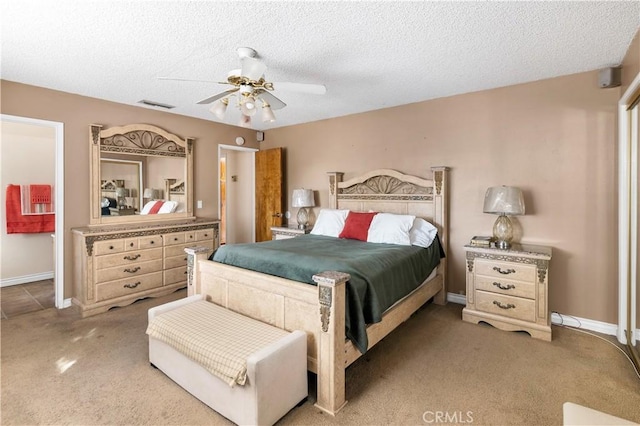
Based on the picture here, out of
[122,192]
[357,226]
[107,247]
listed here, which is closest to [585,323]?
[357,226]

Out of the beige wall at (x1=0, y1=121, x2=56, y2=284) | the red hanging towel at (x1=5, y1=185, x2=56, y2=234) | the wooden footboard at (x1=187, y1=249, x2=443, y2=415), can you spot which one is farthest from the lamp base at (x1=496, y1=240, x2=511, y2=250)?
the red hanging towel at (x1=5, y1=185, x2=56, y2=234)

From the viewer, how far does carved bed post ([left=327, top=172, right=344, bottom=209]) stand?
4.79m

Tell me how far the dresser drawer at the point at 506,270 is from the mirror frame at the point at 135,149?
3931 mm

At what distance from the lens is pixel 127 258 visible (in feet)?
12.6

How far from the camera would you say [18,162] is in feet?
15.3

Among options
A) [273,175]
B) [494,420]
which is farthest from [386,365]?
[273,175]

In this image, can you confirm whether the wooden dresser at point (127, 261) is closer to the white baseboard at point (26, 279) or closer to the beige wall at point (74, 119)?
the beige wall at point (74, 119)

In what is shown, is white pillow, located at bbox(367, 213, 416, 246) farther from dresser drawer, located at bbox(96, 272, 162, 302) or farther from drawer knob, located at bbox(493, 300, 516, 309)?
dresser drawer, located at bbox(96, 272, 162, 302)

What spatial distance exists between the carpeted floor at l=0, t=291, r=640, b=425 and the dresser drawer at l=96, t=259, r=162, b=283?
0.58 meters

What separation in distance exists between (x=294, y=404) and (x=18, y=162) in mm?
5302

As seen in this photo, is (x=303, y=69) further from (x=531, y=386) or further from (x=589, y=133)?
(x=531, y=386)

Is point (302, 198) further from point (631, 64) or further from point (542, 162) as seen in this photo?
point (631, 64)

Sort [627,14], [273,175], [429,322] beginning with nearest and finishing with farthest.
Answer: [627,14]
[429,322]
[273,175]

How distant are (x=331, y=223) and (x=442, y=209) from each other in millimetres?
1363
